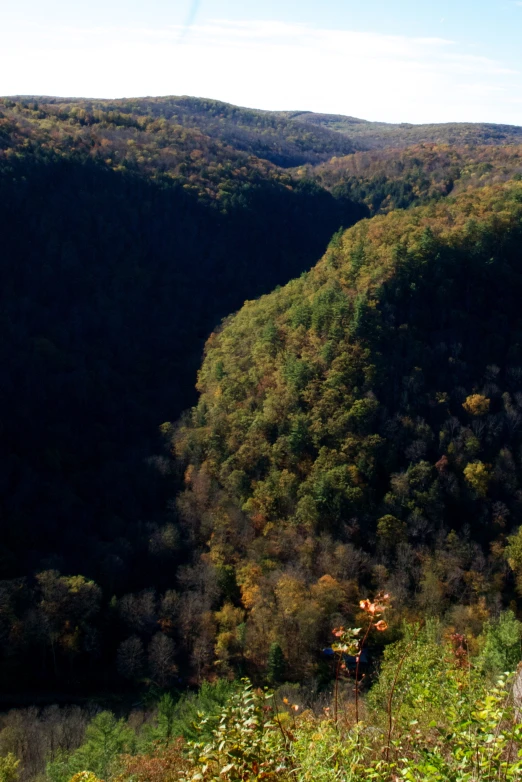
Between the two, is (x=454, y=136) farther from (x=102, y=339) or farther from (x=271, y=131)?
(x=102, y=339)

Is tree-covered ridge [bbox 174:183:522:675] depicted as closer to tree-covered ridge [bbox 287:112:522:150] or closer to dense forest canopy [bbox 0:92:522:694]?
dense forest canopy [bbox 0:92:522:694]

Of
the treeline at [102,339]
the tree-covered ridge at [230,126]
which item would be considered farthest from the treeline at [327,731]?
the tree-covered ridge at [230,126]

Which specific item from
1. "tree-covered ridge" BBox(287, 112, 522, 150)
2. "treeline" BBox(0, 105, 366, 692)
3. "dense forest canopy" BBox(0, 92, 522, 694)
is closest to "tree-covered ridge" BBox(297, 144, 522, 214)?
"treeline" BBox(0, 105, 366, 692)

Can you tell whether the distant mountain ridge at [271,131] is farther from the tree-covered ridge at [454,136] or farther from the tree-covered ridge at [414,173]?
the tree-covered ridge at [414,173]

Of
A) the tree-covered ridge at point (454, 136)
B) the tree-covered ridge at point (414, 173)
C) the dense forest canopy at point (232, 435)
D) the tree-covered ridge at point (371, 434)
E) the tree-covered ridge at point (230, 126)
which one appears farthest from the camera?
the tree-covered ridge at point (454, 136)

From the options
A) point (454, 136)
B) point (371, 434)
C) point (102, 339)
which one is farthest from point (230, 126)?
point (371, 434)

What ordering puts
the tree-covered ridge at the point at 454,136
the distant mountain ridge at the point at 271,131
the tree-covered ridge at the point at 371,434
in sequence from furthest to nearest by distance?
1. the tree-covered ridge at the point at 454,136
2. the distant mountain ridge at the point at 271,131
3. the tree-covered ridge at the point at 371,434
